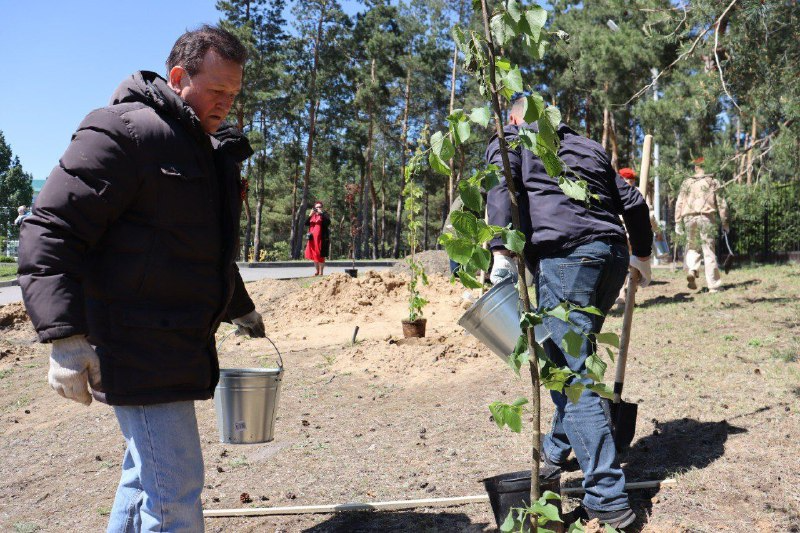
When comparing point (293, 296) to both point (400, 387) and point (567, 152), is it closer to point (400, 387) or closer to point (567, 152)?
point (400, 387)

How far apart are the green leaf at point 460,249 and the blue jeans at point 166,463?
0.93m

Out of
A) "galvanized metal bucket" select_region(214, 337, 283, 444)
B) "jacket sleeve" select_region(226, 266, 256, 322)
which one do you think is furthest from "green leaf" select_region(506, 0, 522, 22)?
"galvanized metal bucket" select_region(214, 337, 283, 444)

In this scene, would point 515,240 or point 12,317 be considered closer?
point 515,240

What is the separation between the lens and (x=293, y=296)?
12.4 meters

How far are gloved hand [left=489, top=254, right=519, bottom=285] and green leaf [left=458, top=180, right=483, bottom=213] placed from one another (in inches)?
45.7

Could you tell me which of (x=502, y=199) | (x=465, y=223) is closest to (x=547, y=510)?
(x=465, y=223)

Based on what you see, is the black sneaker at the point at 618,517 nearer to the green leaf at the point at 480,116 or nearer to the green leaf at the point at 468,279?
the green leaf at the point at 468,279

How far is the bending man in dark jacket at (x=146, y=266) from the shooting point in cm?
199

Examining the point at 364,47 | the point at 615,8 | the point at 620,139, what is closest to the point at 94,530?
the point at 615,8

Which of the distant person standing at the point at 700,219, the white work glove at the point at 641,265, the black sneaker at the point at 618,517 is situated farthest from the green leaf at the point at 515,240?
the distant person standing at the point at 700,219

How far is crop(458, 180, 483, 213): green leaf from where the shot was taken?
2.15 metres

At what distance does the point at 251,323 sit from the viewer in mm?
2961

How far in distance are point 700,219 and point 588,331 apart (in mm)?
7148

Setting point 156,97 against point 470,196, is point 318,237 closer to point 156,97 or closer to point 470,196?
point 156,97
